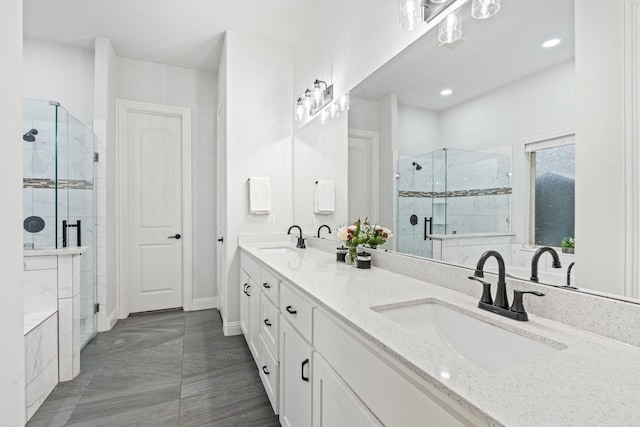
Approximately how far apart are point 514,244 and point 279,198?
7.70 ft

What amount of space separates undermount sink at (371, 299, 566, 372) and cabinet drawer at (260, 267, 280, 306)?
0.76 m

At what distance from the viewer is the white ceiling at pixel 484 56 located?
95cm

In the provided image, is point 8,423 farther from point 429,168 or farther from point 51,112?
point 51,112

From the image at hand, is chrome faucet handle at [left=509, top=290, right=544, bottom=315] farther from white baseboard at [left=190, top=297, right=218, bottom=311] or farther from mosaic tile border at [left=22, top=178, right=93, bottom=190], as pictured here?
white baseboard at [left=190, top=297, right=218, bottom=311]

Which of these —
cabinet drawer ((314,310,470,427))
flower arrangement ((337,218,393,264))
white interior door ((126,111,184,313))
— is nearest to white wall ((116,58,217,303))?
white interior door ((126,111,184,313))

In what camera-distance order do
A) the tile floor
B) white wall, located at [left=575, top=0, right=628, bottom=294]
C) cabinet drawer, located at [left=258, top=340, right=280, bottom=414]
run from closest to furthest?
white wall, located at [left=575, top=0, right=628, bottom=294] → cabinet drawer, located at [left=258, top=340, right=280, bottom=414] → the tile floor

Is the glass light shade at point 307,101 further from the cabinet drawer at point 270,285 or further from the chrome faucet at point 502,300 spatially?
the chrome faucet at point 502,300

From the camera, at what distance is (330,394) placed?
1032 millimetres

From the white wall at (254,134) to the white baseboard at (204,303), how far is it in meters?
0.85

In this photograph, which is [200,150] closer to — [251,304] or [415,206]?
[251,304]

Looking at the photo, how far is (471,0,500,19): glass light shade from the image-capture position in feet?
3.65

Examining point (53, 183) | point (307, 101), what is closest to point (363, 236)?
point (307, 101)

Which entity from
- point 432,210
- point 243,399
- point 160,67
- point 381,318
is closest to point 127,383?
point 243,399


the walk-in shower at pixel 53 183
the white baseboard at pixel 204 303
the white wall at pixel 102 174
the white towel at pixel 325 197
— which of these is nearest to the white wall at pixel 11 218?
the white towel at pixel 325 197
